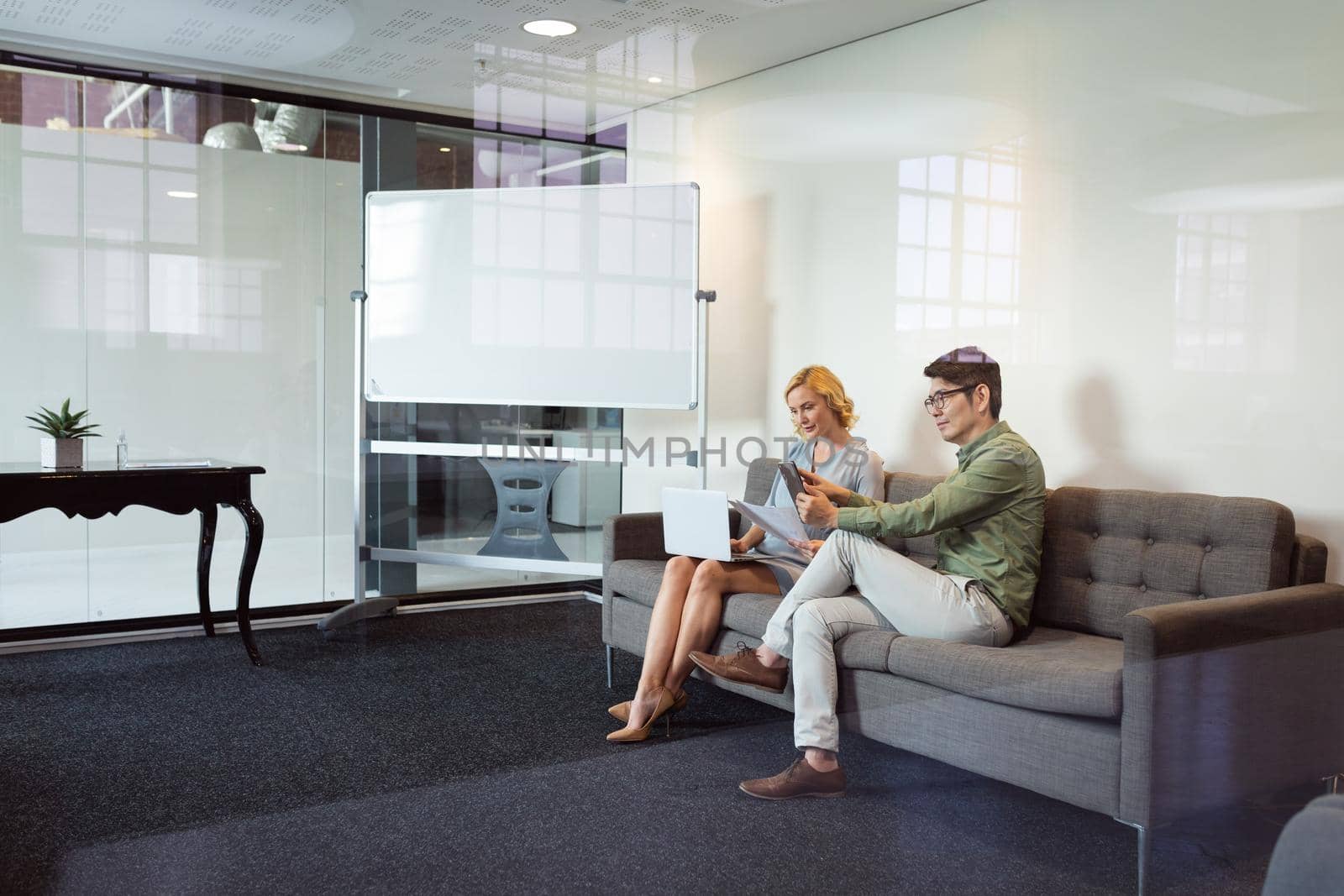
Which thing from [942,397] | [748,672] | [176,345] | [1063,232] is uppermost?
[1063,232]

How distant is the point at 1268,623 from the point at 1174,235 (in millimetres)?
1422

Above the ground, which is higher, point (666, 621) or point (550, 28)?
point (550, 28)

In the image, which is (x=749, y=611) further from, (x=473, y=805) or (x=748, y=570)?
(x=473, y=805)

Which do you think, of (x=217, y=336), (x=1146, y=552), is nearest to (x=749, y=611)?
(x=1146, y=552)

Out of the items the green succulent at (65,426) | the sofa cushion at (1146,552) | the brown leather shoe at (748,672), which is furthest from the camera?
the green succulent at (65,426)

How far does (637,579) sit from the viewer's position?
3457 mm

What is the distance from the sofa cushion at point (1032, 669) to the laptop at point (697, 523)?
69 centimetres

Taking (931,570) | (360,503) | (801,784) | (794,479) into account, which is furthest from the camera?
(360,503)

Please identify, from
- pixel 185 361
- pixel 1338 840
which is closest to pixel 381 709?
pixel 185 361

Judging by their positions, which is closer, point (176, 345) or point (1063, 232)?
point (1063, 232)

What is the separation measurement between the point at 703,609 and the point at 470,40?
2241mm

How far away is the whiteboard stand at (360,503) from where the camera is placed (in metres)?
4.44

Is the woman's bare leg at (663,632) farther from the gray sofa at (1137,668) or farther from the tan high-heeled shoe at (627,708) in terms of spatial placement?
the gray sofa at (1137,668)

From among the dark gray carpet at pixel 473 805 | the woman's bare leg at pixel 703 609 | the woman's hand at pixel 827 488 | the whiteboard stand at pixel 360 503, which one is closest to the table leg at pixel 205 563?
the whiteboard stand at pixel 360 503
